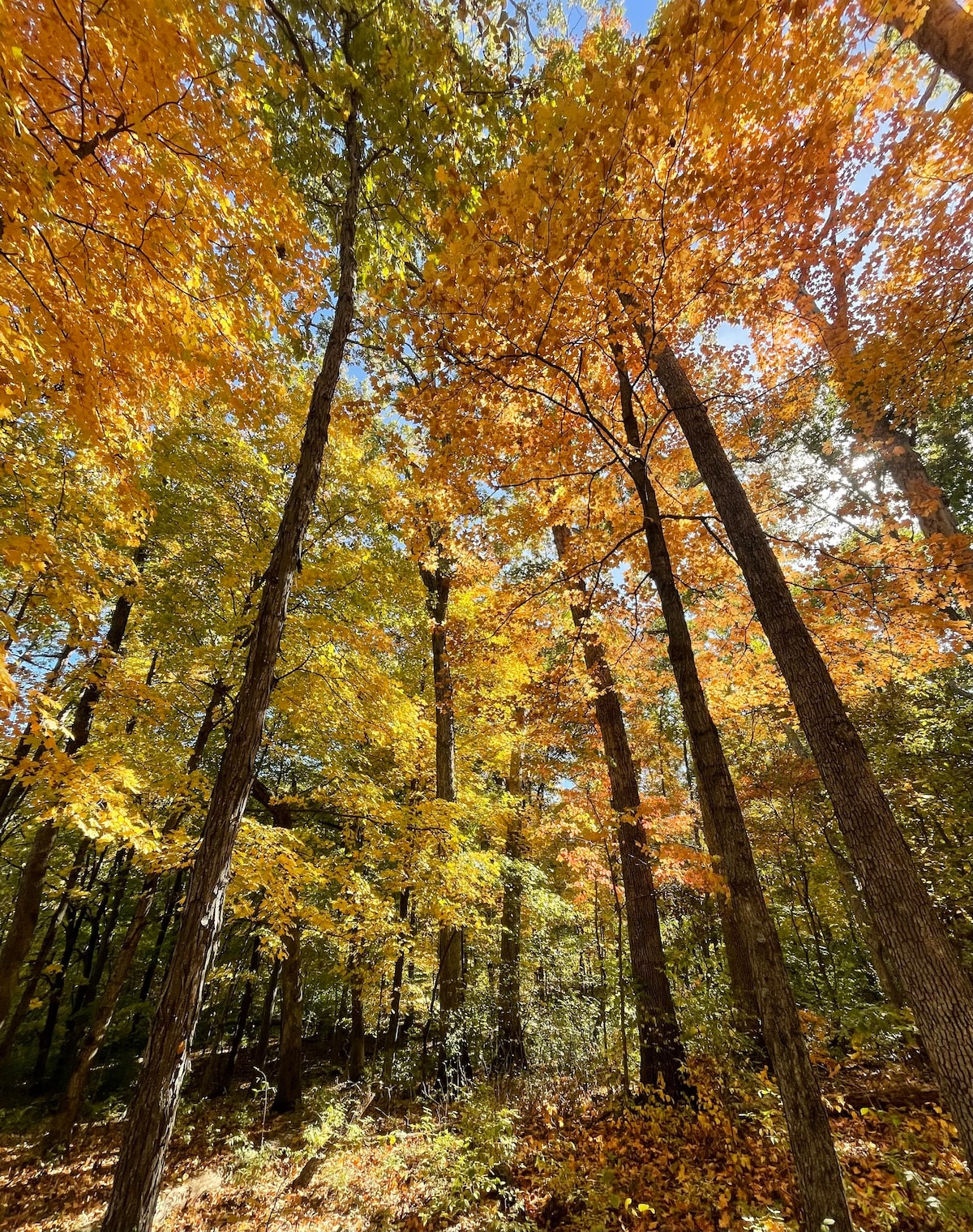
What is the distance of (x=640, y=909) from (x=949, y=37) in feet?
36.4

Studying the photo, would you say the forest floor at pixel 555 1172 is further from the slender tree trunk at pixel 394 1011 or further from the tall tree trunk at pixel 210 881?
the tall tree trunk at pixel 210 881

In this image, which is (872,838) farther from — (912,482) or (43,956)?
(43,956)

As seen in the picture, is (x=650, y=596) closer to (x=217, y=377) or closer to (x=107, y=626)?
(x=217, y=377)

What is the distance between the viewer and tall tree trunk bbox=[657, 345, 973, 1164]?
346cm

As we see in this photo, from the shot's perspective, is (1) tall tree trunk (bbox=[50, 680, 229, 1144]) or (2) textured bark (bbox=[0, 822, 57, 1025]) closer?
(1) tall tree trunk (bbox=[50, 680, 229, 1144])

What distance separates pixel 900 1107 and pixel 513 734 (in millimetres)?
6760

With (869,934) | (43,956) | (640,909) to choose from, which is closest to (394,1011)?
(640,909)

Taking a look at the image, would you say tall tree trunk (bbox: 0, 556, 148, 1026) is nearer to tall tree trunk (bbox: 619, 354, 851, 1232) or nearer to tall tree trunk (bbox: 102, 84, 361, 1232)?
tall tree trunk (bbox: 102, 84, 361, 1232)

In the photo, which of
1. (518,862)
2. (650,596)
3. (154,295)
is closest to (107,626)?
(154,295)

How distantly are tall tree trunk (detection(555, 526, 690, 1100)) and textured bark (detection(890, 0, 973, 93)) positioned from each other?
7.35m

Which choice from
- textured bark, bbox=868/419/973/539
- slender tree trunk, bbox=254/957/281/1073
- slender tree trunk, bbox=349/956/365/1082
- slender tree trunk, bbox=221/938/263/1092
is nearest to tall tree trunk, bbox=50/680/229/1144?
slender tree trunk, bbox=349/956/365/1082

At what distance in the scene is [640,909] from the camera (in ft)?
22.1

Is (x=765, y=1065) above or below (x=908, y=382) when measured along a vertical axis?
below

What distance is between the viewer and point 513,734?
10078 mm
